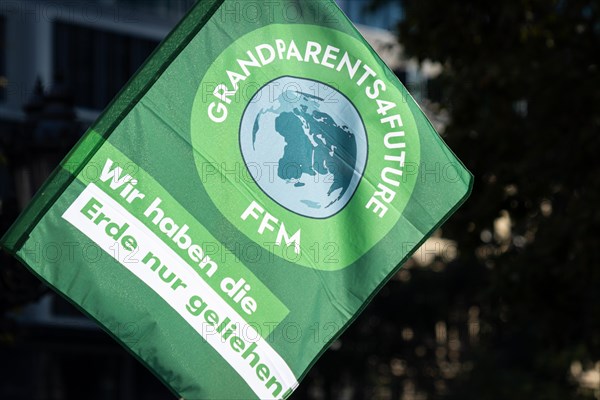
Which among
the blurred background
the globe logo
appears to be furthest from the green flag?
the blurred background

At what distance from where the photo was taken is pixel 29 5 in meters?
37.1

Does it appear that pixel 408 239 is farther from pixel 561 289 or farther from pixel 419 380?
pixel 419 380

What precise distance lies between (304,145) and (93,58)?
3286 centimetres

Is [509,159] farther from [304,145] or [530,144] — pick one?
[304,145]

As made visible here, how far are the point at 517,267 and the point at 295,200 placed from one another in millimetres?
8860

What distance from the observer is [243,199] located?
5871 mm

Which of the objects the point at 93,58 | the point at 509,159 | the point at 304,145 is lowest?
the point at 509,159

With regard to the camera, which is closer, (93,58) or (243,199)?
(243,199)

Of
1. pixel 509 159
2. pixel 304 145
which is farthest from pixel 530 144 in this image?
pixel 304 145

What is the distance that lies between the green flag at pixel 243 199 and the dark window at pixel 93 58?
105 ft

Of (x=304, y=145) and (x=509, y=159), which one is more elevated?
(x=304, y=145)

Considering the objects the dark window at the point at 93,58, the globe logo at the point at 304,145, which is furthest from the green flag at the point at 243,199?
the dark window at the point at 93,58

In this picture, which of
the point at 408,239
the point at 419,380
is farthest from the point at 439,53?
the point at 419,380

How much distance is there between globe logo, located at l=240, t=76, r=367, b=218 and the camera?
19.5 ft
